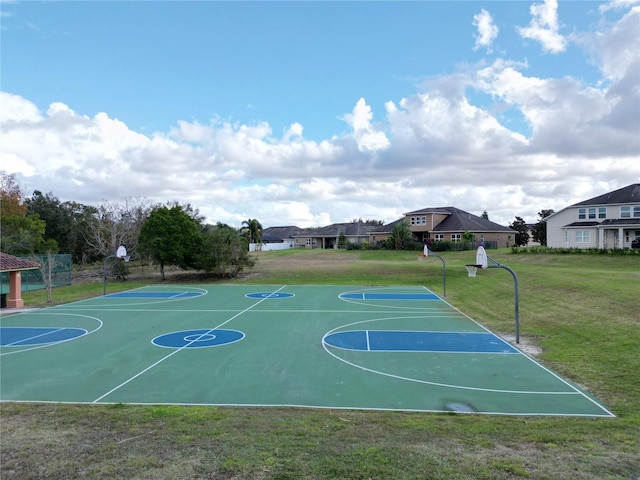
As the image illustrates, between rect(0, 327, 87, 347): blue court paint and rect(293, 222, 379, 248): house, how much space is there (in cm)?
5779

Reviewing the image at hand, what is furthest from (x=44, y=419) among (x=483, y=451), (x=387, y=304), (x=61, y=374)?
(x=387, y=304)

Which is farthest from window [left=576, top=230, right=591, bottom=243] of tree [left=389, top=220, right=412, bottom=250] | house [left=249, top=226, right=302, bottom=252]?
house [left=249, top=226, right=302, bottom=252]

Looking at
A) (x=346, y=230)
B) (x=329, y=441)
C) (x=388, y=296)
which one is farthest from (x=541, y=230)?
(x=329, y=441)

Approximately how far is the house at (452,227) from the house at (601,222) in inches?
397

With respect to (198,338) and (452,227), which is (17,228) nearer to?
(198,338)

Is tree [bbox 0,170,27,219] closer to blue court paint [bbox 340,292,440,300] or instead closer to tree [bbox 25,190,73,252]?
tree [bbox 25,190,73,252]

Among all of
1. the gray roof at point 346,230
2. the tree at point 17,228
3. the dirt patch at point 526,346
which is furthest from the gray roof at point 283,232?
the dirt patch at point 526,346

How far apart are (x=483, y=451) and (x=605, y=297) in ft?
48.8

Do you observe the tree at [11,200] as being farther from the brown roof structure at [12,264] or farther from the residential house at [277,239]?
the residential house at [277,239]

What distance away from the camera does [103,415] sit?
Result: 775 cm

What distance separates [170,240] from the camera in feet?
107

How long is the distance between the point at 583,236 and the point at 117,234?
42.7 m

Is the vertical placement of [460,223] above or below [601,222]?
above

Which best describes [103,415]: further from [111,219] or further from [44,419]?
[111,219]
